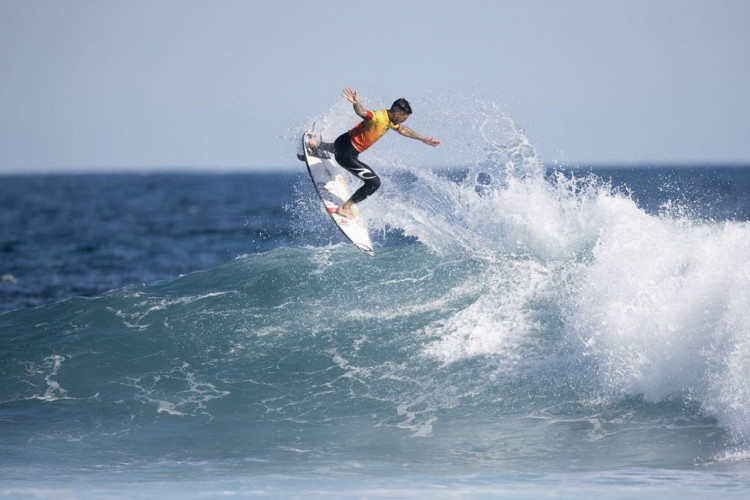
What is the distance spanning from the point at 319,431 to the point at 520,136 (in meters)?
6.25

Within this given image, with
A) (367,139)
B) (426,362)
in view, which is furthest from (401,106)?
(426,362)

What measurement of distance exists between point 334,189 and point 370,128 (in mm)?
1417

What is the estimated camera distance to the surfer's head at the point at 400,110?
11.2 meters

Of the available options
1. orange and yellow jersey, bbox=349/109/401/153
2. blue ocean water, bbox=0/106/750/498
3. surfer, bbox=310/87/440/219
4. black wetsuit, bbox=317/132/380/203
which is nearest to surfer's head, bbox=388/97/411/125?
surfer, bbox=310/87/440/219

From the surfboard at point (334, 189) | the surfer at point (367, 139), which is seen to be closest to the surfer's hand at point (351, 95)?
the surfer at point (367, 139)

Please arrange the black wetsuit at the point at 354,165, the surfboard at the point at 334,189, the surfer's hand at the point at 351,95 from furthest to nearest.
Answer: the surfboard at the point at 334,189 → the black wetsuit at the point at 354,165 → the surfer's hand at the point at 351,95

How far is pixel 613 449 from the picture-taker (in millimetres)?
8547

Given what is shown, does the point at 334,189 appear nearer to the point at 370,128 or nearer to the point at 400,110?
the point at 370,128

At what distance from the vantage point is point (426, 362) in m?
10.8

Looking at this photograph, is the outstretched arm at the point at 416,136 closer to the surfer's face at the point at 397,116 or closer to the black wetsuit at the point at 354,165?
the surfer's face at the point at 397,116

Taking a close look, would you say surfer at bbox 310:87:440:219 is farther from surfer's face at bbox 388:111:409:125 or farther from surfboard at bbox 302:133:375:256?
surfboard at bbox 302:133:375:256

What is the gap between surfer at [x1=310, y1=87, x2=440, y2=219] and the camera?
37.1 ft

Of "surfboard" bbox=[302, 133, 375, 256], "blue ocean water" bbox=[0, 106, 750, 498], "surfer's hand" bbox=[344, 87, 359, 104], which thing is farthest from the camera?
"surfboard" bbox=[302, 133, 375, 256]

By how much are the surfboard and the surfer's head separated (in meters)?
1.73
